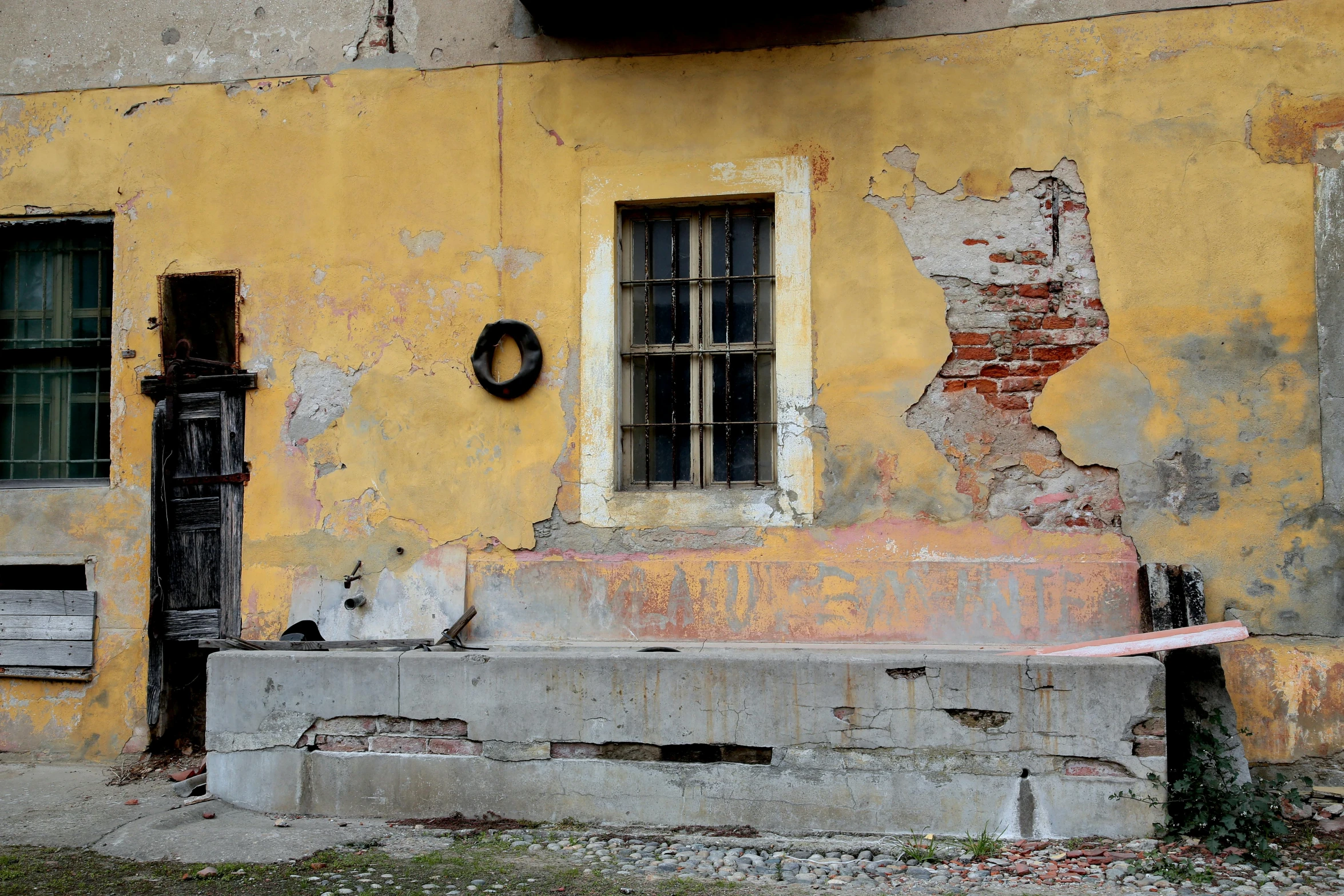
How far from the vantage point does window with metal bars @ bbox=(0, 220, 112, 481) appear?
6660 mm

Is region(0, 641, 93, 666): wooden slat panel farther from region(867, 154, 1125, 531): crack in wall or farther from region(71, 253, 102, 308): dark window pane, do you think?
region(867, 154, 1125, 531): crack in wall

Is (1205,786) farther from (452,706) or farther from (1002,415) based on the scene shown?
(452,706)

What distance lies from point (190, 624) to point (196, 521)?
59cm

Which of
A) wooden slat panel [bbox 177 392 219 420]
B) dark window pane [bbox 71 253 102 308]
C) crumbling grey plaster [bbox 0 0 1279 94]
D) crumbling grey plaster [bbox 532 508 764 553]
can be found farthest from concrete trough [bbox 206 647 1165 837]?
crumbling grey plaster [bbox 0 0 1279 94]

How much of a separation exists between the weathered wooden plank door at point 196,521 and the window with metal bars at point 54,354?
690mm

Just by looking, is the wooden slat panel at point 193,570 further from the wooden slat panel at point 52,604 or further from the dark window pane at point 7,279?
the dark window pane at point 7,279

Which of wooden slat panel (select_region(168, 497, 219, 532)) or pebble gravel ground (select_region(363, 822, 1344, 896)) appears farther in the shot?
wooden slat panel (select_region(168, 497, 219, 532))

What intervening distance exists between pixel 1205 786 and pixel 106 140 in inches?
264

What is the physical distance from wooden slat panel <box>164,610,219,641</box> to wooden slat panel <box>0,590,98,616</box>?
0.48 meters

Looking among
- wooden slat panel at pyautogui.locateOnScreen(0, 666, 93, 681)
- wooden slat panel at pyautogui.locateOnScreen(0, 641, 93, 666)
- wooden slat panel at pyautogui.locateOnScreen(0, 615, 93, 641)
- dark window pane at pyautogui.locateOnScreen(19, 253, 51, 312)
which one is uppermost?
dark window pane at pyautogui.locateOnScreen(19, 253, 51, 312)

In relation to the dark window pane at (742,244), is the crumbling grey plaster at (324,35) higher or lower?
higher

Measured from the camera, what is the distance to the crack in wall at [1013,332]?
547 centimetres

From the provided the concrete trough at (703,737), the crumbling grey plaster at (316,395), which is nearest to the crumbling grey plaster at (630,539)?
the concrete trough at (703,737)

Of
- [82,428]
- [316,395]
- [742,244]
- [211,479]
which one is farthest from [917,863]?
[82,428]
